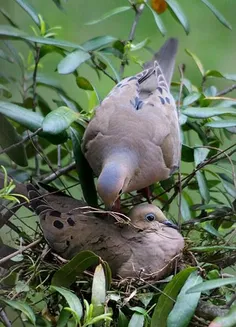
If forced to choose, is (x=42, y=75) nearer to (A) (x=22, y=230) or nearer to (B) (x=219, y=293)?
(A) (x=22, y=230)

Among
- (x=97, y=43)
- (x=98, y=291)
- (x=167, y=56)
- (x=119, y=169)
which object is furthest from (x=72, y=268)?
(x=167, y=56)

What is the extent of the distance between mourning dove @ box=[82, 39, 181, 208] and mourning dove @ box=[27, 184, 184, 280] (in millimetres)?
90

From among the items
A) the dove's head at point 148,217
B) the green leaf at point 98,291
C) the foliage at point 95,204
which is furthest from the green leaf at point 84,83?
the green leaf at point 98,291

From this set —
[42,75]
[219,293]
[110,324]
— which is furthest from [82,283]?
[42,75]

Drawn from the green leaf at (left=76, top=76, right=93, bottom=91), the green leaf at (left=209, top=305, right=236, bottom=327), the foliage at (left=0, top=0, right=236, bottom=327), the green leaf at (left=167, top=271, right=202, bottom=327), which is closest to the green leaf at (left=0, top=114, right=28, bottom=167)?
the foliage at (left=0, top=0, right=236, bottom=327)

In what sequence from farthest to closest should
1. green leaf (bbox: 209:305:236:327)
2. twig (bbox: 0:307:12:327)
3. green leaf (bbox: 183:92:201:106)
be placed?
green leaf (bbox: 183:92:201:106), twig (bbox: 0:307:12:327), green leaf (bbox: 209:305:236:327)

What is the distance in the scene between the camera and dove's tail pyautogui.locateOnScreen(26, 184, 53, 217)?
167 centimetres

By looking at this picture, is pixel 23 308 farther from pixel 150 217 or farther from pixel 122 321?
pixel 150 217

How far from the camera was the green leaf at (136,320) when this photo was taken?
54.7 inches

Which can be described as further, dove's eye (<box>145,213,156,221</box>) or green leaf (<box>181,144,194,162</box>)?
green leaf (<box>181,144,194,162</box>)

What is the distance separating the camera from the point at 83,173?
1.78m

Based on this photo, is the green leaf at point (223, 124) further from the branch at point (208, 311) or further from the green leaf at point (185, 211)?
the branch at point (208, 311)

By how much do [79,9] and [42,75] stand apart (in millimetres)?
1436

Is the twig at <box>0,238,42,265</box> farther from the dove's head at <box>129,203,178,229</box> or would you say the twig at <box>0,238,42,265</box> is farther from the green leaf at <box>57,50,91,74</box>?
the green leaf at <box>57,50,91,74</box>
